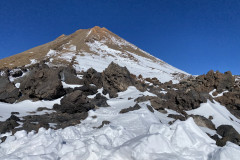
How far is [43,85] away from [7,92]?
11.1 feet

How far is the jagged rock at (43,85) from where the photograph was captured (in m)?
17.2

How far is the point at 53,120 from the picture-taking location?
476 inches

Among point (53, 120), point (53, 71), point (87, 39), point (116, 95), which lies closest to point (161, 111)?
point (116, 95)

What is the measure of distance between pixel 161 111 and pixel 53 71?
1128 centimetres

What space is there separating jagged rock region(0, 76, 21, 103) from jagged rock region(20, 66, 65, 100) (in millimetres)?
741

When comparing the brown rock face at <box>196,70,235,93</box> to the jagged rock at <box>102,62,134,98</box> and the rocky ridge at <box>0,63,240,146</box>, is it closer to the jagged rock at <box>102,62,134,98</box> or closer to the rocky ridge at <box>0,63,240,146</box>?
the rocky ridge at <box>0,63,240,146</box>

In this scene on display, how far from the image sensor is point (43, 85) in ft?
58.1

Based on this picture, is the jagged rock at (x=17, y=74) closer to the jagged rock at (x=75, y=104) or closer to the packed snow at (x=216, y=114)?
the jagged rock at (x=75, y=104)

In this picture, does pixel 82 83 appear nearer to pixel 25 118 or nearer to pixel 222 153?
pixel 25 118

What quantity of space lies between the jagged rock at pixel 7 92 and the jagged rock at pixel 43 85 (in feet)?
2.43

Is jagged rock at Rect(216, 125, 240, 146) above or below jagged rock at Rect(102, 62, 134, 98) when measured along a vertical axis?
below

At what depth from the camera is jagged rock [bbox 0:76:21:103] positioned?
656 inches

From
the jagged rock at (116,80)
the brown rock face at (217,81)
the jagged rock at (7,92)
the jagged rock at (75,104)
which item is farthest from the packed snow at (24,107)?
the brown rock face at (217,81)

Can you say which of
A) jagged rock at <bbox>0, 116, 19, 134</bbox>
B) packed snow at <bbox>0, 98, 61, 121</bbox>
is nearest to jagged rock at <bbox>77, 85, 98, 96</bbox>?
packed snow at <bbox>0, 98, 61, 121</bbox>
